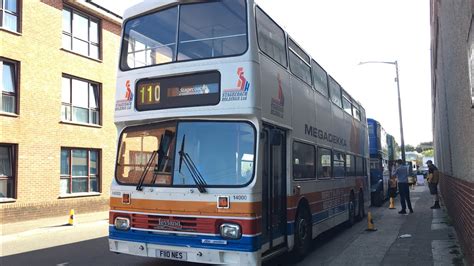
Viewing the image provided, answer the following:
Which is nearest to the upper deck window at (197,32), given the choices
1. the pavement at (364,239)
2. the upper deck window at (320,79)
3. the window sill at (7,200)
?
the upper deck window at (320,79)

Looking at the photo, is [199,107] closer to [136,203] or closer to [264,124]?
[264,124]

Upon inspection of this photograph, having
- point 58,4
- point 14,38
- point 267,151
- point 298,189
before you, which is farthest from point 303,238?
point 58,4

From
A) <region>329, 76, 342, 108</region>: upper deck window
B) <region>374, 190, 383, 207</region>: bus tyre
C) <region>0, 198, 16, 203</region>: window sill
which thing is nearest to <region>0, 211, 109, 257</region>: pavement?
<region>0, 198, 16, 203</region>: window sill

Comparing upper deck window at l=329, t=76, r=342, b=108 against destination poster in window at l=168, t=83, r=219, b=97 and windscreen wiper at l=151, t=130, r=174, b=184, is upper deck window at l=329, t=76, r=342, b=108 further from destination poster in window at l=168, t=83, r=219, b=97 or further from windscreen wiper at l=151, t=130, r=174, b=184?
windscreen wiper at l=151, t=130, r=174, b=184

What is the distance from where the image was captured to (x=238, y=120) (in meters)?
6.78

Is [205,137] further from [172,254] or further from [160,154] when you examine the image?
[172,254]

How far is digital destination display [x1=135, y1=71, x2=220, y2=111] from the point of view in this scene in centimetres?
692

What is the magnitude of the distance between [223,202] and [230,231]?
15.9 inches

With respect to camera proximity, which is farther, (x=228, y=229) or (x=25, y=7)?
(x=25, y=7)

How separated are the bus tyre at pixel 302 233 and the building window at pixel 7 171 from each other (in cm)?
1116

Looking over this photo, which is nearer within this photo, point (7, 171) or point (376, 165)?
point (7, 171)

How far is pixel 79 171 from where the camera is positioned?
19.4 meters

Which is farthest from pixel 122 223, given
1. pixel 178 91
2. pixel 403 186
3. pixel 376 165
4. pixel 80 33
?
pixel 376 165

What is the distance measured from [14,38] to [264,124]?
12646mm
